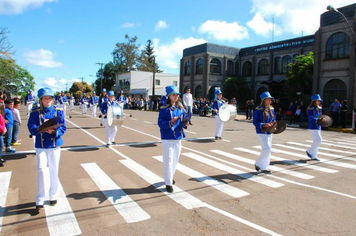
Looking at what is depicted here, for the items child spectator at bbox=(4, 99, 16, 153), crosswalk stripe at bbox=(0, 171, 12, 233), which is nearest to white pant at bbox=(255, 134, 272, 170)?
crosswalk stripe at bbox=(0, 171, 12, 233)

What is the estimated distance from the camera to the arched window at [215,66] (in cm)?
4619

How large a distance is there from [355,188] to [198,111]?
26604 millimetres

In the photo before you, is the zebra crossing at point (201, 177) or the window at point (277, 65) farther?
the window at point (277, 65)

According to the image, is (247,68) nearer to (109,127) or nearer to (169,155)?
(109,127)

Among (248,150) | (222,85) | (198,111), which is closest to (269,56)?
(222,85)

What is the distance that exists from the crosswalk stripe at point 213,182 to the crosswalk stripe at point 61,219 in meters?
3.01

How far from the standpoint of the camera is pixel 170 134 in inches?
210

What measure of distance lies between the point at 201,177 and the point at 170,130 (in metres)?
2.00

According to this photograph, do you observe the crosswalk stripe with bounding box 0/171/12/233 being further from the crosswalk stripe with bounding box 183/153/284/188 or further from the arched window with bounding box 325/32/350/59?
the arched window with bounding box 325/32/350/59

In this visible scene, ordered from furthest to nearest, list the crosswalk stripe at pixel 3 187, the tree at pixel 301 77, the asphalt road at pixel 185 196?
the tree at pixel 301 77
the crosswalk stripe at pixel 3 187
the asphalt road at pixel 185 196

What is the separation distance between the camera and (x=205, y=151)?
9.89 metres

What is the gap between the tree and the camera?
28.9m

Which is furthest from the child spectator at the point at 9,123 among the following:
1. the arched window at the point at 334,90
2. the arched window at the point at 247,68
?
the arched window at the point at 247,68

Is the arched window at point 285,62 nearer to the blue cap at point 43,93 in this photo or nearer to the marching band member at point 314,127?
the marching band member at point 314,127
